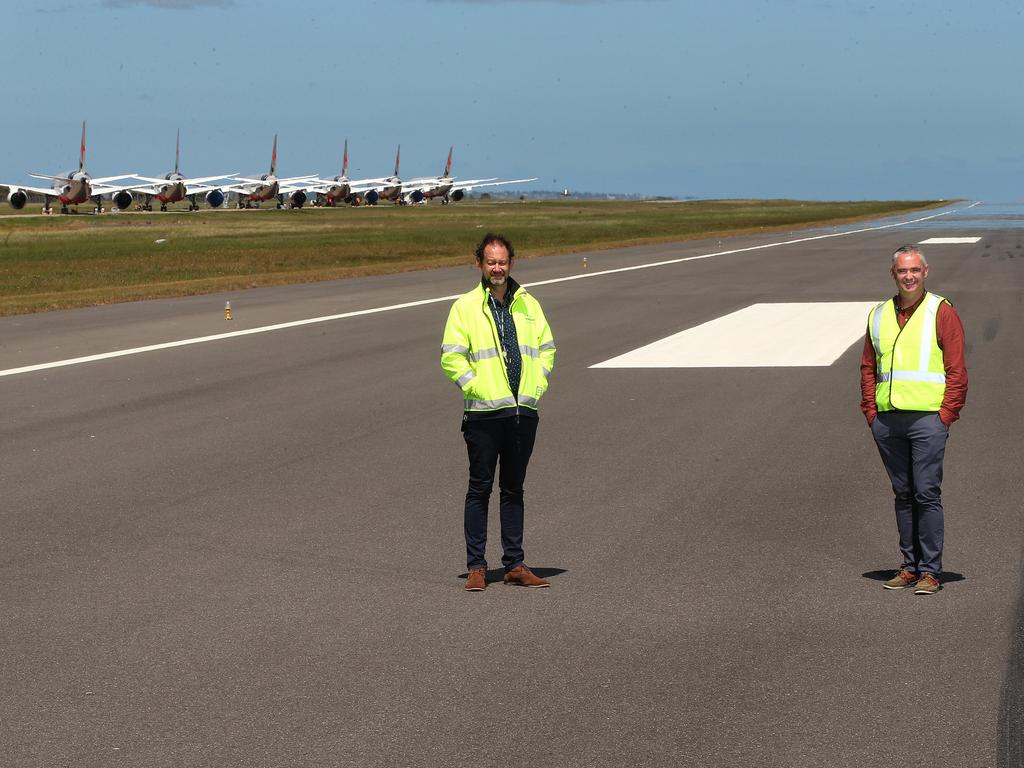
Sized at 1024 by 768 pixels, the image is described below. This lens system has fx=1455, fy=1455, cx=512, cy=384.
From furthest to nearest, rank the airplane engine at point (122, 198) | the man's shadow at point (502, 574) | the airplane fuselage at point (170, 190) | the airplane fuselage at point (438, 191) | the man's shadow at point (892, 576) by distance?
the airplane fuselage at point (438, 191) < the airplane fuselage at point (170, 190) < the airplane engine at point (122, 198) < the man's shadow at point (502, 574) < the man's shadow at point (892, 576)

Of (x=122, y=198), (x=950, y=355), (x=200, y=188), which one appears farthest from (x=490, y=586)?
(x=200, y=188)

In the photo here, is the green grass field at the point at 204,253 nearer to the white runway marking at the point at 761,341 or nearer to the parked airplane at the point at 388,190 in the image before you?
the white runway marking at the point at 761,341

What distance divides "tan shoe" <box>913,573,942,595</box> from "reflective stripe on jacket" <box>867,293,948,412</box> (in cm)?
81

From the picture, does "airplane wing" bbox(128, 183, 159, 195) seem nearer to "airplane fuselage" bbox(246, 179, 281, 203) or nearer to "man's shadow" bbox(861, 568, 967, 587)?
"airplane fuselage" bbox(246, 179, 281, 203)

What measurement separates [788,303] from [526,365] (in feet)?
63.0

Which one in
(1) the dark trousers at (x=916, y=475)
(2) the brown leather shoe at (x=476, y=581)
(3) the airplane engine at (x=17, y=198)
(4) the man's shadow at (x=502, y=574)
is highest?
(3) the airplane engine at (x=17, y=198)

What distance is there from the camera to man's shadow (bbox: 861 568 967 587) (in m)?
7.33

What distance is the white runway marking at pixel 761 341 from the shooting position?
1706cm

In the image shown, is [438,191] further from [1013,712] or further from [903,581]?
[1013,712]

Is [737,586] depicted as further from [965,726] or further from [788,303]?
[788,303]

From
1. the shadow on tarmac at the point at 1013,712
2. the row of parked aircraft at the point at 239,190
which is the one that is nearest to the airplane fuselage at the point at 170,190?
the row of parked aircraft at the point at 239,190

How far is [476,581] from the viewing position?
23.7ft

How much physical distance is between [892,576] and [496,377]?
2270 millimetres

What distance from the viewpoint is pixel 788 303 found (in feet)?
84.5
